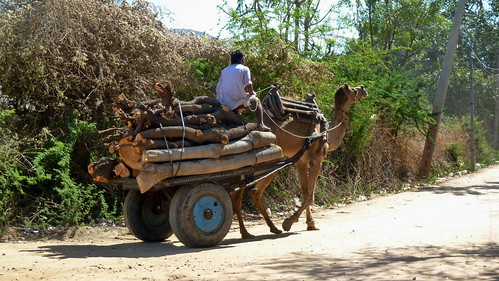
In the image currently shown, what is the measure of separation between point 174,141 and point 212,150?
0.53 metres

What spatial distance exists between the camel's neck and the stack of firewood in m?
2.84

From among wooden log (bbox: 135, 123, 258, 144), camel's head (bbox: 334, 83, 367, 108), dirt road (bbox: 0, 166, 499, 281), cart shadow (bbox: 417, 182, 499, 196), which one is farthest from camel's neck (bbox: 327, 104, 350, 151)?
cart shadow (bbox: 417, 182, 499, 196)

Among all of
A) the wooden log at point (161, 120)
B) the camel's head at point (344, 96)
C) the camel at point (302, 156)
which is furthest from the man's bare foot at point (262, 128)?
the camel's head at point (344, 96)

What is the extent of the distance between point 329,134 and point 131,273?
5969 mm

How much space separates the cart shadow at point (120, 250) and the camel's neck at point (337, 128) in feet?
10.2

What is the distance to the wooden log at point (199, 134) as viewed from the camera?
833cm

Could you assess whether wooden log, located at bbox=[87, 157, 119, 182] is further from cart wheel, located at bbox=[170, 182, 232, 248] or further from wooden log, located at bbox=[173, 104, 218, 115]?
wooden log, located at bbox=[173, 104, 218, 115]

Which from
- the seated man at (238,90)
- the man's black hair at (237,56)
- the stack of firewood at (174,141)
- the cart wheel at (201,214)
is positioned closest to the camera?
the stack of firewood at (174,141)

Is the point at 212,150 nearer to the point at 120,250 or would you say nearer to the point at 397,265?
the point at 120,250

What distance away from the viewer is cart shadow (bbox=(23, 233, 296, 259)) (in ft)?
26.8

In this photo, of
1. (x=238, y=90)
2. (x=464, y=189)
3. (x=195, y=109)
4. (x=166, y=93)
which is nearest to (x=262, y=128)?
(x=238, y=90)

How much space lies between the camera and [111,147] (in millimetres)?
8469

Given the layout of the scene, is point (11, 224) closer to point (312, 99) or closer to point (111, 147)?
point (111, 147)

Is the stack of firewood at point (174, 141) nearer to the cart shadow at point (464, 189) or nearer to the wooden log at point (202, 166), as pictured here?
the wooden log at point (202, 166)
